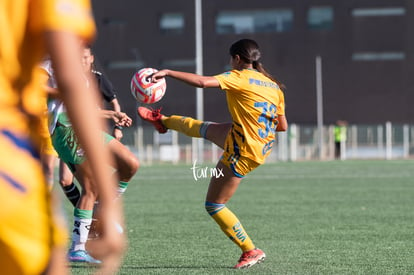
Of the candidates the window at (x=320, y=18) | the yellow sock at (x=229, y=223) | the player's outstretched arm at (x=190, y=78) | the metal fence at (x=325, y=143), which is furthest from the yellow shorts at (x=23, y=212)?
the window at (x=320, y=18)

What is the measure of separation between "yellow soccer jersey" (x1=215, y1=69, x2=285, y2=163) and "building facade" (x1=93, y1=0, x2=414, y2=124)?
149 ft

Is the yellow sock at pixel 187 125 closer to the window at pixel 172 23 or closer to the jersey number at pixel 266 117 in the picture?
the jersey number at pixel 266 117

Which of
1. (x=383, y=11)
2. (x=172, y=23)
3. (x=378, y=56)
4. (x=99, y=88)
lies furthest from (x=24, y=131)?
(x=172, y=23)

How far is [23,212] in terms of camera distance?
210 cm

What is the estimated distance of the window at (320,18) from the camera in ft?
175

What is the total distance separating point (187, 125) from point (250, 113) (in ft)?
3.44

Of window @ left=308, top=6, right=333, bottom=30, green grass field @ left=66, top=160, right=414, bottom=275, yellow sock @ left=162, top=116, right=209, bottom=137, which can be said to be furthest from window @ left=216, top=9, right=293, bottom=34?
yellow sock @ left=162, top=116, right=209, bottom=137

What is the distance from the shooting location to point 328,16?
53.5 metres

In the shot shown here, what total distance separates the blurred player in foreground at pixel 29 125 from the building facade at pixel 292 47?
50.5m

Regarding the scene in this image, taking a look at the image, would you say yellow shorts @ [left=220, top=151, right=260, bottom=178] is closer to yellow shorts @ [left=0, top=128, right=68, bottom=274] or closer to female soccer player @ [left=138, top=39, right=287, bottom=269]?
female soccer player @ [left=138, top=39, right=287, bottom=269]

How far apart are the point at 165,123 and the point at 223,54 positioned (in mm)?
46236

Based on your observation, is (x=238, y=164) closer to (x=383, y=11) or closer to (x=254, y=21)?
(x=383, y=11)

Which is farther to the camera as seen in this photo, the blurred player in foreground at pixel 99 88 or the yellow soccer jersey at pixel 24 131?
the blurred player in foreground at pixel 99 88

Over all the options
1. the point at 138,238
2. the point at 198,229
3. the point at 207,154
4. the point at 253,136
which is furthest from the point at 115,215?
the point at 207,154
